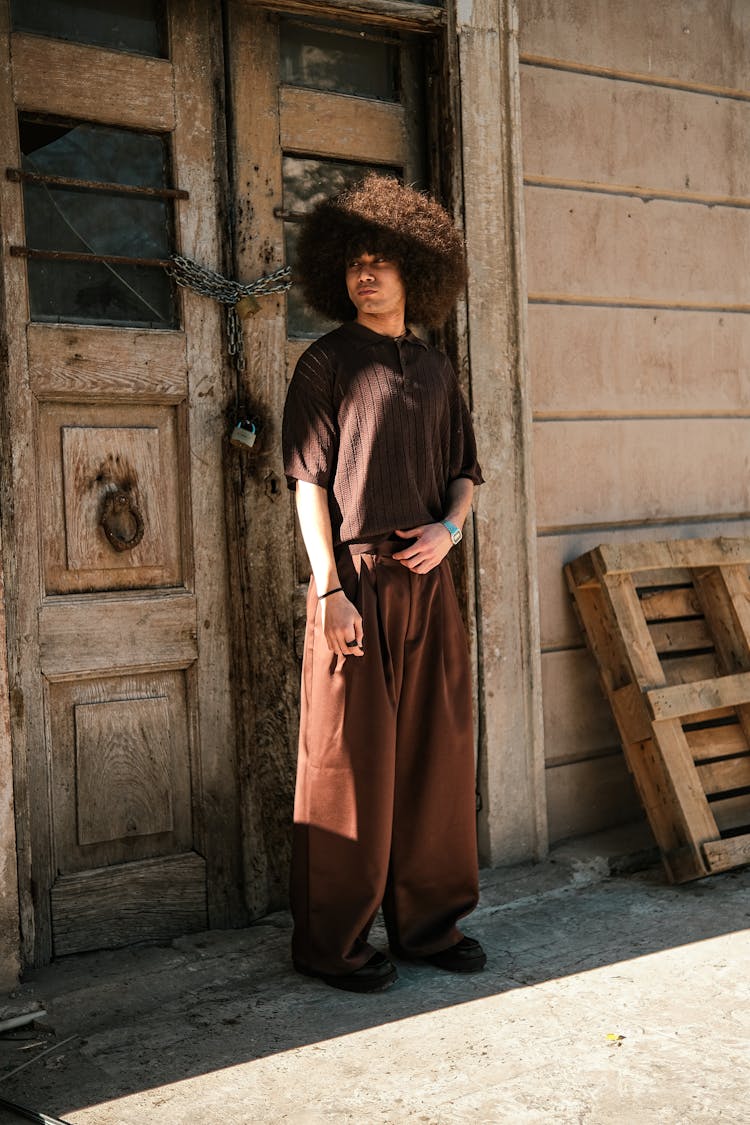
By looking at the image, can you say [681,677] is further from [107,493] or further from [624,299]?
[107,493]

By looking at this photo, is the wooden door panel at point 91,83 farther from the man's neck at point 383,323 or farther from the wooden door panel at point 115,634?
the wooden door panel at point 115,634

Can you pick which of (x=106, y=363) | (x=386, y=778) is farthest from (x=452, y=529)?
(x=106, y=363)

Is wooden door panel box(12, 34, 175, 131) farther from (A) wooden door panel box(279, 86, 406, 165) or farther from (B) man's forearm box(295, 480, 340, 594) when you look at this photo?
(B) man's forearm box(295, 480, 340, 594)

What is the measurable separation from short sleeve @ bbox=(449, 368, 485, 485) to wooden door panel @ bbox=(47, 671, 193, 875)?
1.02m

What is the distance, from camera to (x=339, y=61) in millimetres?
3789

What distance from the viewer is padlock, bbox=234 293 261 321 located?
3.49 m

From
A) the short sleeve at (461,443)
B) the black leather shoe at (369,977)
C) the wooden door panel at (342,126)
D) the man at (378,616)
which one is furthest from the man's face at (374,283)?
the black leather shoe at (369,977)

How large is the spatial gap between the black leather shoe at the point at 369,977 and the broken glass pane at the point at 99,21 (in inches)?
103

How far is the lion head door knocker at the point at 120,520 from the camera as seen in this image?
337 cm

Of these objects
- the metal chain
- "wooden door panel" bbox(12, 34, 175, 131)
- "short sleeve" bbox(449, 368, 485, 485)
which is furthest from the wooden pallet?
"wooden door panel" bbox(12, 34, 175, 131)

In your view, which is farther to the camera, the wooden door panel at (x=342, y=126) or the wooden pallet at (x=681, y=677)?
the wooden pallet at (x=681, y=677)

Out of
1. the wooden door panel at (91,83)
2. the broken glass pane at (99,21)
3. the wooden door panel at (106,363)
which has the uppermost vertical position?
the broken glass pane at (99,21)

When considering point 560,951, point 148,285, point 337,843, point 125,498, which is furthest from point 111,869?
point 148,285

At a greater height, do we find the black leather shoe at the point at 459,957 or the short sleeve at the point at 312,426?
the short sleeve at the point at 312,426
